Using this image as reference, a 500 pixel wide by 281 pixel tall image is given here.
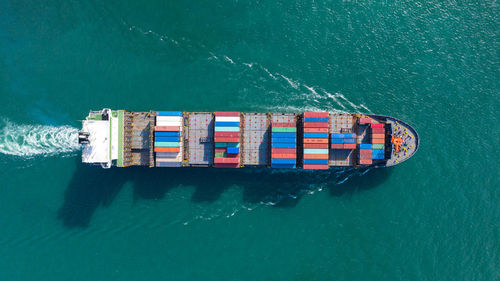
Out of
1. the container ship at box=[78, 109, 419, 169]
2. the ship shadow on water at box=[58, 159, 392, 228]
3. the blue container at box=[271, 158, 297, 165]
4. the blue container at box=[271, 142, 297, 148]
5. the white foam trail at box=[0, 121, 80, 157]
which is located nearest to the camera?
the container ship at box=[78, 109, 419, 169]

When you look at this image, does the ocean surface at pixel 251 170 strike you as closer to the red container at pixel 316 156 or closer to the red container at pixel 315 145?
the red container at pixel 316 156

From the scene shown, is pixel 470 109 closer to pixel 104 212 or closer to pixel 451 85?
pixel 451 85

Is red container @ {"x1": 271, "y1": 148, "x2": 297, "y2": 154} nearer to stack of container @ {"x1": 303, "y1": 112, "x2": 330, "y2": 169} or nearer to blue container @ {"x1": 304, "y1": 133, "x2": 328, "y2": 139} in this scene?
stack of container @ {"x1": 303, "y1": 112, "x2": 330, "y2": 169}

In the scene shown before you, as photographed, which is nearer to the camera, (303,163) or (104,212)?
(303,163)

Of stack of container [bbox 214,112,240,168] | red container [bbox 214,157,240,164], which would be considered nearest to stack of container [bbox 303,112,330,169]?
stack of container [bbox 214,112,240,168]

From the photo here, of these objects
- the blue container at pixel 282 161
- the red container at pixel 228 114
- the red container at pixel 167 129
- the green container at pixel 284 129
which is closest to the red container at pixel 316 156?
the blue container at pixel 282 161

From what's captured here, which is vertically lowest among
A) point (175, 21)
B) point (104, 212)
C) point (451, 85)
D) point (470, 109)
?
point (104, 212)

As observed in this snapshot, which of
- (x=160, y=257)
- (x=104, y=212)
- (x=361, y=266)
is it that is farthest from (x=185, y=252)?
(x=361, y=266)
